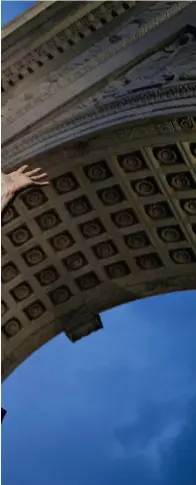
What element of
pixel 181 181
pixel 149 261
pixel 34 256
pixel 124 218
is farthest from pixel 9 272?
pixel 181 181

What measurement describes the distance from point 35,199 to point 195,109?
3866 millimetres

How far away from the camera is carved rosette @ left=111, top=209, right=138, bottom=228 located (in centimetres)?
1416

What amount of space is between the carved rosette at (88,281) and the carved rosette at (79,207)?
5.39ft

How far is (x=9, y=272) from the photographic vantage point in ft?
47.4

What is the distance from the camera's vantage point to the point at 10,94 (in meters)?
15.6

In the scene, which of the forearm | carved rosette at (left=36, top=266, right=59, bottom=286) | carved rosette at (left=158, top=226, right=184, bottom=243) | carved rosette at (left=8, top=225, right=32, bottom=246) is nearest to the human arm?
the forearm

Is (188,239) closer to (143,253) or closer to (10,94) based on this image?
(143,253)

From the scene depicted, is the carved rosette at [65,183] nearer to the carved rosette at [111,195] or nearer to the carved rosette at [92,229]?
the carved rosette at [111,195]

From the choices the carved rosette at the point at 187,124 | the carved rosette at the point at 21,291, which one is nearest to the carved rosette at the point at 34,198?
the carved rosette at the point at 21,291

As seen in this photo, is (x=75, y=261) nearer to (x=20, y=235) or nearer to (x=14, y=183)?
(x=20, y=235)

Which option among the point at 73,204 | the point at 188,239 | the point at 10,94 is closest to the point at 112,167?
the point at 73,204

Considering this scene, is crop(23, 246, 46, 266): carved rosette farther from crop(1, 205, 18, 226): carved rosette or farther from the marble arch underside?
crop(1, 205, 18, 226): carved rosette

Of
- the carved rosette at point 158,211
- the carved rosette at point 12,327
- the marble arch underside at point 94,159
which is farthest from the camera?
the carved rosette at point 12,327

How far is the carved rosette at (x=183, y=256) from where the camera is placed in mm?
14523
